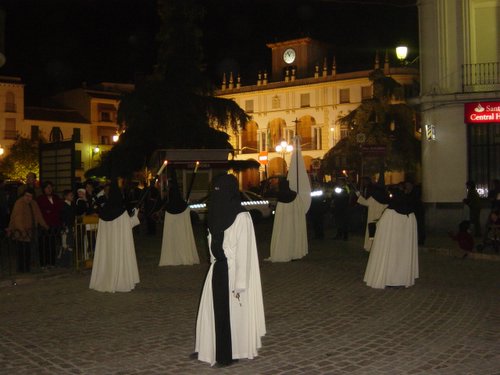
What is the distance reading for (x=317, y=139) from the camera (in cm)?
6906

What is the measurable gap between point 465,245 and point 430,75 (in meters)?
8.09

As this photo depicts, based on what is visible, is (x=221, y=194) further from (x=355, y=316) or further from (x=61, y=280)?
(x=61, y=280)

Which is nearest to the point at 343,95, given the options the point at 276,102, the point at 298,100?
the point at 298,100

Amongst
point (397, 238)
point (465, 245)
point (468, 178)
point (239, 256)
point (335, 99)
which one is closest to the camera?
point (239, 256)

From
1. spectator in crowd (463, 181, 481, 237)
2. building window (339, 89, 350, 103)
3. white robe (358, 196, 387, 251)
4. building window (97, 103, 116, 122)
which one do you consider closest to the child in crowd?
white robe (358, 196, 387, 251)

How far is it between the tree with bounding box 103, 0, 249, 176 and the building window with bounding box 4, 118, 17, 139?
33.8 metres

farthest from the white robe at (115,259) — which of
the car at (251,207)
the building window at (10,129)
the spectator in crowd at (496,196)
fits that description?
the building window at (10,129)

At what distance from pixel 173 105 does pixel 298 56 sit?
127ft

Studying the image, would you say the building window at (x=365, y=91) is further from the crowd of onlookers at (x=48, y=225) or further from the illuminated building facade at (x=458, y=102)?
the crowd of onlookers at (x=48, y=225)

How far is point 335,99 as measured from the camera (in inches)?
2643

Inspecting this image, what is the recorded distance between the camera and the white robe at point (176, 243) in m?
14.5

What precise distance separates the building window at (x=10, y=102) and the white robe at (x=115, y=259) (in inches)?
2312

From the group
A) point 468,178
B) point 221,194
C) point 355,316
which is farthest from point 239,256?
point 468,178

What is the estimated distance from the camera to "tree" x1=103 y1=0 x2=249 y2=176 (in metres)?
33.9
